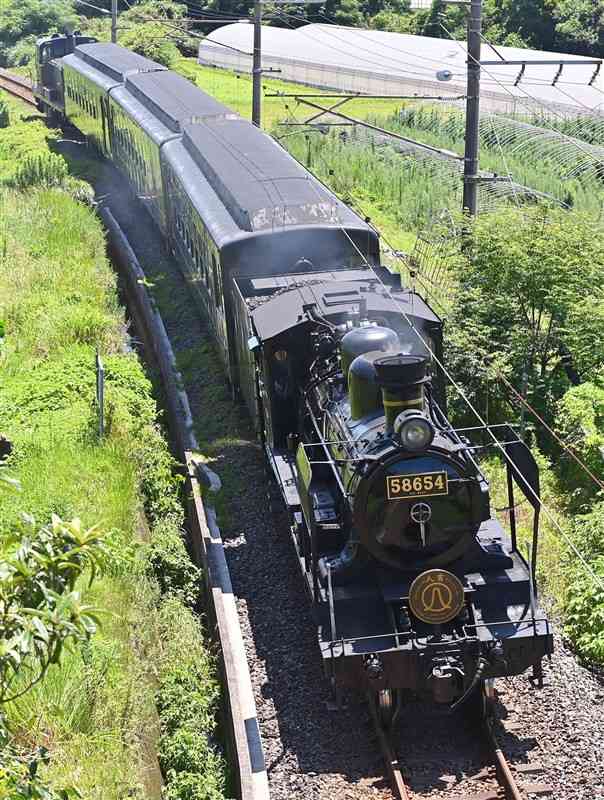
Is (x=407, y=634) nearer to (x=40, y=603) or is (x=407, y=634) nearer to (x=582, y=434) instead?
(x=40, y=603)

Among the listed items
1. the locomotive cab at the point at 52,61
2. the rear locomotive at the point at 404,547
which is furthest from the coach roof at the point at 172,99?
the rear locomotive at the point at 404,547

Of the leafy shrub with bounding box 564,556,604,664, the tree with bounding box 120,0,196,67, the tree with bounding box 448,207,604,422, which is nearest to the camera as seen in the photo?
the leafy shrub with bounding box 564,556,604,664

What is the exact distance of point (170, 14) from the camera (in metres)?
64.6

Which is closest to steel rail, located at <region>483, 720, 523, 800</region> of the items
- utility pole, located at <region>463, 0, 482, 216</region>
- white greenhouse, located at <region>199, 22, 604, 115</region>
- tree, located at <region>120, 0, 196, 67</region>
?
Result: utility pole, located at <region>463, 0, 482, 216</region>

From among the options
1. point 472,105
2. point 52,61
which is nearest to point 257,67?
point 472,105

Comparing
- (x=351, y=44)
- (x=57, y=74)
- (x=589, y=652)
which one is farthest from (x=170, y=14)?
(x=589, y=652)

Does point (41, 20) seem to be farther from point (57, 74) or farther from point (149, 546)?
point (149, 546)

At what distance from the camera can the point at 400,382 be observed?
362 inches

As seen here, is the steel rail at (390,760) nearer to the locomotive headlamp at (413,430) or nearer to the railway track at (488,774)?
the railway track at (488,774)

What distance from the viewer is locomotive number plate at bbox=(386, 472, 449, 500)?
912 centimetres

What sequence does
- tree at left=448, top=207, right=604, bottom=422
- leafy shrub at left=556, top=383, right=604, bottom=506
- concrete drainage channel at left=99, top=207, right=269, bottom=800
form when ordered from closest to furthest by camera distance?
concrete drainage channel at left=99, top=207, right=269, bottom=800 → leafy shrub at left=556, top=383, right=604, bottom=506 → tree at left=448, top=207, right=604, bottom=422

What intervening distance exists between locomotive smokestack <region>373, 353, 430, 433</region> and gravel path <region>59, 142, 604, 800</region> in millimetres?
2706

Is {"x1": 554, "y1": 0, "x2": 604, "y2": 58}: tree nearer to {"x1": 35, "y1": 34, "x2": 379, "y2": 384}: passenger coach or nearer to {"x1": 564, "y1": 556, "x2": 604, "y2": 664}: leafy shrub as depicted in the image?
{"x1": 35, "y1": 34, "x2": 379, "y2": 384}: passenger coach

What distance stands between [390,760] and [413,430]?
2.80 metres
